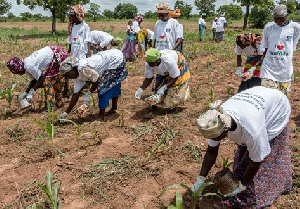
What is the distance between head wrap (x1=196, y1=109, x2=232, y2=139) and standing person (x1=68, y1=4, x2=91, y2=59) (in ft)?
10.7

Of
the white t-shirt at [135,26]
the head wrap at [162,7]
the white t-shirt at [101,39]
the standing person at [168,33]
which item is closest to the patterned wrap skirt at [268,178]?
the standing person at [168,33]

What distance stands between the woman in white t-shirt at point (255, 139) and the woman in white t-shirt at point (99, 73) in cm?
186

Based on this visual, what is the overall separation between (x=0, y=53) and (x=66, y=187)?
728cm

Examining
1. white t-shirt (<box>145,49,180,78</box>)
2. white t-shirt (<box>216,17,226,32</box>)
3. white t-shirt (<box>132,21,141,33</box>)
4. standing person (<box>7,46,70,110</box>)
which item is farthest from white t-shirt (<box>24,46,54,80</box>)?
white t-shirt (<box>216,17,226,32</box>)

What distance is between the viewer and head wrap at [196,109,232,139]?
1.66 meters

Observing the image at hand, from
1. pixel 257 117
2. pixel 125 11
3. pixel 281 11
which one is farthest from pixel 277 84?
pixel 125 11

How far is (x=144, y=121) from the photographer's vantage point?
3789mm

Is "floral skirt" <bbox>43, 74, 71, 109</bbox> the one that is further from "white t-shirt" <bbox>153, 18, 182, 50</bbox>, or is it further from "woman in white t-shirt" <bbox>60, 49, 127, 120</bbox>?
"white t-shirt" <bbox>153, 18, 182, 50</bbox>

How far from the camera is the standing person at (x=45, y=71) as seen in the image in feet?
12.3

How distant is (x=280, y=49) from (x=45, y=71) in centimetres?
301

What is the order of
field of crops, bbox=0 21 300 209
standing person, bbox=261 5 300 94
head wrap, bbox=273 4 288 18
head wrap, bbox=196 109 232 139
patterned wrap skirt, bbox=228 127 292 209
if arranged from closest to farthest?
1. head wrap, bbox=196 109 232 139
2. patterned wrap skirt, bbox=228 127 292 209
3. field of crops, bbox=0 21 300 209
4. head wrap, bbox=273 4 288 18
5. standing person, bbox=261 5 300 94

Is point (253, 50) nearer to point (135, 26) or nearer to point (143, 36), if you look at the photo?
point (143, 36)

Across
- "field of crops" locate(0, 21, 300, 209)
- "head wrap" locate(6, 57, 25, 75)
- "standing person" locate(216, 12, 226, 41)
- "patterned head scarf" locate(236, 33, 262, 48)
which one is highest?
"standing person" locate(216, 12, 226, 41)

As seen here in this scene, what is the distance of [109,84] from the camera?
3713 mm
